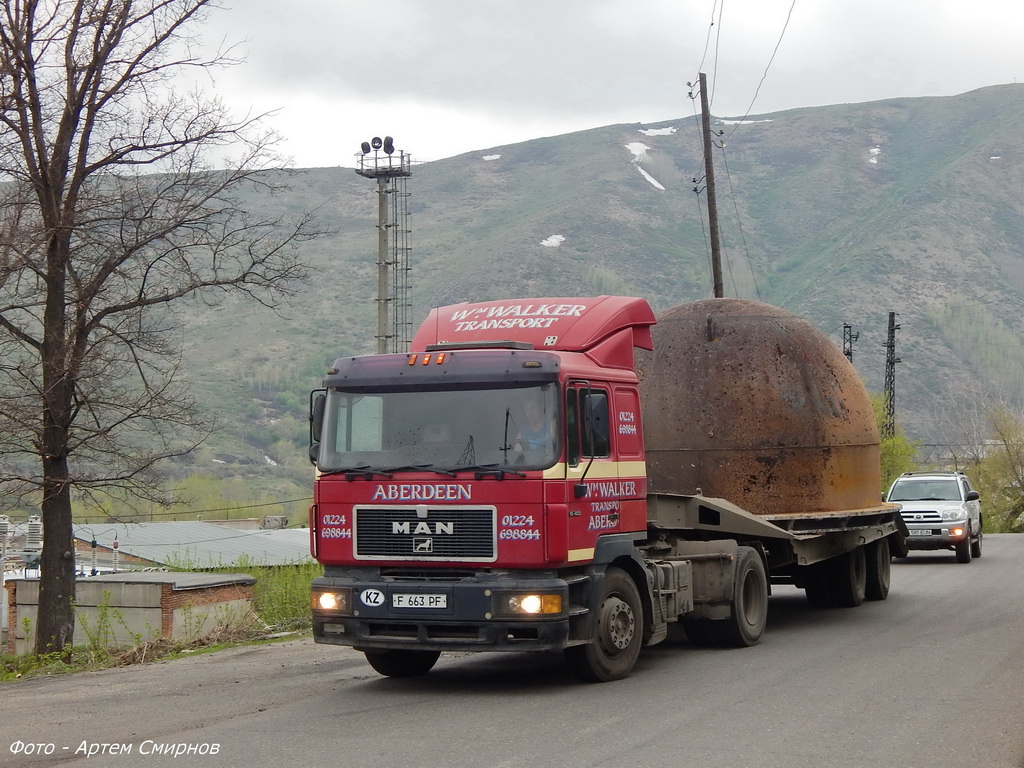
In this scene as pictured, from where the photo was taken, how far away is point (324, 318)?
147250 millimetres

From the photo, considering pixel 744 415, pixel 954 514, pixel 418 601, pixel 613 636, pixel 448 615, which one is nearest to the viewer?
pixel 448 615

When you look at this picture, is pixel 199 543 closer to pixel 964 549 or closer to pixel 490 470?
pixel 964 549

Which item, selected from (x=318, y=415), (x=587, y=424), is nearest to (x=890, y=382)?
(x=587, y=424)

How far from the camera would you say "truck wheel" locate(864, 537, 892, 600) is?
16.8 m

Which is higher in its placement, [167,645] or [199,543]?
[167,645]

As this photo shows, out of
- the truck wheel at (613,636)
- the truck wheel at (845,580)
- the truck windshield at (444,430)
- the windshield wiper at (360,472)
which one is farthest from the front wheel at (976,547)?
the windshield wiper at (360,472)

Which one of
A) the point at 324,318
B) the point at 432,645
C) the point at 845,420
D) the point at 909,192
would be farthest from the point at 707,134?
the point at 909,192

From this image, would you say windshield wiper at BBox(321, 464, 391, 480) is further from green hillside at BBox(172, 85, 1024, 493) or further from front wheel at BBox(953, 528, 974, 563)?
Answer: green hillside at BBox(172, 85, 1024, 493)

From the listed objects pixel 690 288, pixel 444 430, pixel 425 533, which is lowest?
pixel 425 533

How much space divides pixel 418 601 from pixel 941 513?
58.3ft

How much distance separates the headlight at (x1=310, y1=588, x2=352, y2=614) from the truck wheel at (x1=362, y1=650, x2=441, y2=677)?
726mm

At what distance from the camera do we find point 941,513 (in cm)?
2448

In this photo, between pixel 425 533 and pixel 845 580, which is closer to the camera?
pixel 425 533

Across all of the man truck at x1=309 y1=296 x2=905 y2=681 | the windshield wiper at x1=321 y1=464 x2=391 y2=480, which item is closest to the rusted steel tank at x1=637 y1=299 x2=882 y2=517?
the man truck at x1=309 y1=296 x2=905 y2=681
